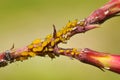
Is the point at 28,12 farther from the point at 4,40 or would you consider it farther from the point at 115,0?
the point at 115,0

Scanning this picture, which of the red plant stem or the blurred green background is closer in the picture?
the red plant stem

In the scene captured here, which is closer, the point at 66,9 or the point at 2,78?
the point at 2,78

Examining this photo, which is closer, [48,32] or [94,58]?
[94,58]

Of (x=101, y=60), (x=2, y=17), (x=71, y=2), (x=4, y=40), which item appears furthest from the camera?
(x=71, y=2)

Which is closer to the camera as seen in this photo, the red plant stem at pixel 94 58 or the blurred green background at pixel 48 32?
the red plant stem at pixel 94 58

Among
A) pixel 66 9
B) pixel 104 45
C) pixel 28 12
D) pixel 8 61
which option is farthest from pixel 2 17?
pixel 8 61

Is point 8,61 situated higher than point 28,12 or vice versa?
point 28,12

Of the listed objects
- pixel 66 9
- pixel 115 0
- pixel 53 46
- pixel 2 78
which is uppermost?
pixel 66 9

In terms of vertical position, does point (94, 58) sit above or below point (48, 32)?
below
